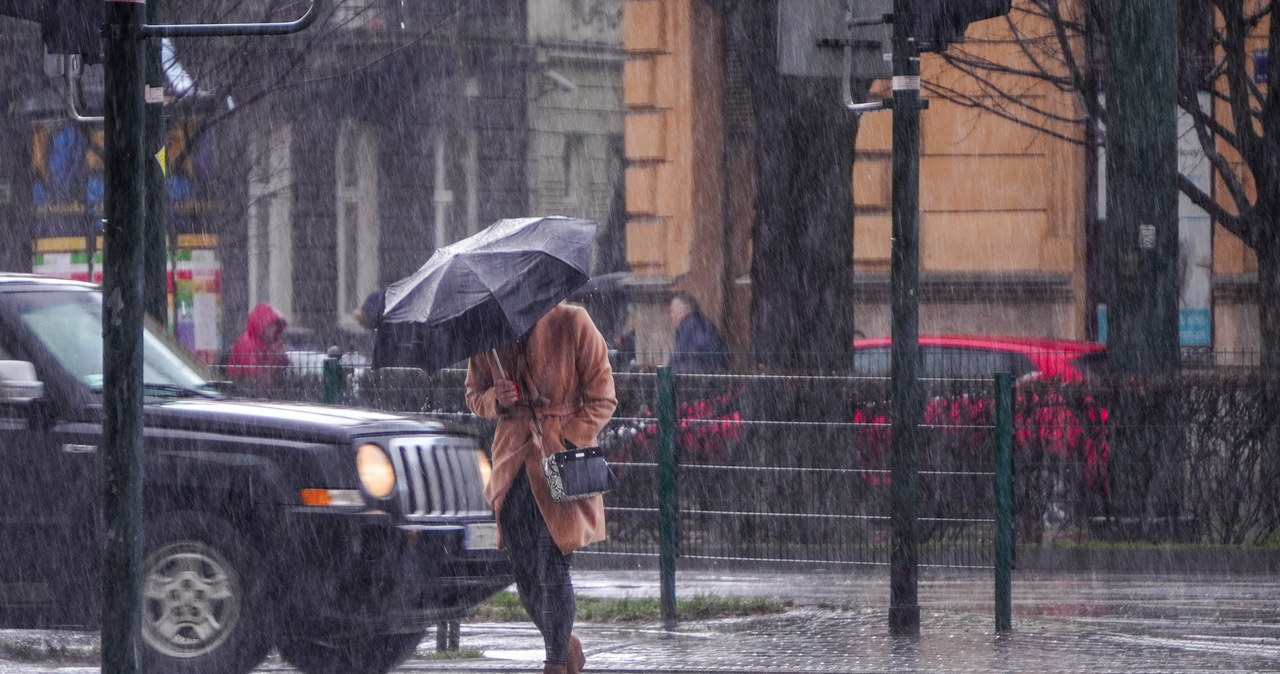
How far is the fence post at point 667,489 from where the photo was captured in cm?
999

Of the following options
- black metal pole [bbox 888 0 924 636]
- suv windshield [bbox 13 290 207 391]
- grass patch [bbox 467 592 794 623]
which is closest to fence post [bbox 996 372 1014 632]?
black metal pole [bbox 888 0 924 636]

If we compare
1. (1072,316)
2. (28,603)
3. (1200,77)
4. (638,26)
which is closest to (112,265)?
(28,603)

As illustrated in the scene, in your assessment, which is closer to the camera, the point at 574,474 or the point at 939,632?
the point at 574,474

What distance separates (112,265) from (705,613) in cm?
569

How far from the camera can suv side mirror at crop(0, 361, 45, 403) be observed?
26.5 feet

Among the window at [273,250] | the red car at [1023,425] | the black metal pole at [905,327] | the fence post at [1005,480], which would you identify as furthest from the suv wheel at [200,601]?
the window at [273,250]

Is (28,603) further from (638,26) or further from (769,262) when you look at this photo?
(638,26)

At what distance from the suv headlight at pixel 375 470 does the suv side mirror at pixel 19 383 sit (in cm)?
138

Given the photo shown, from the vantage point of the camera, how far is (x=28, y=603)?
316 inches

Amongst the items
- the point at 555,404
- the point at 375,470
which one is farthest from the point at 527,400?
the point at 375,470

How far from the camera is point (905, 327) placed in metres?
9.18

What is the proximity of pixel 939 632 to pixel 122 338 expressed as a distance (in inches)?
209

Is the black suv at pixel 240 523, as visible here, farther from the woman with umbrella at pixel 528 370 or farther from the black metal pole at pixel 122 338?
the black metal pole at pixel 122 338

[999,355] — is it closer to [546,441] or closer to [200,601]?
[546,441]
